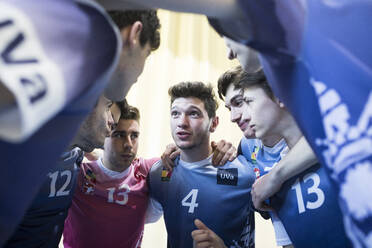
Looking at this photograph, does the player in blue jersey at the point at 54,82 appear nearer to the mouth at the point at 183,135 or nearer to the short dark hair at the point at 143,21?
the short dark hair at the point at 143,21

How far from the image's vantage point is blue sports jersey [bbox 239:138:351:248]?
1033 millimetres

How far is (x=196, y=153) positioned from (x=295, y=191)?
69 cm

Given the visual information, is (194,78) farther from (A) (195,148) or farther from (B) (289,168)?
(B) (289,168)

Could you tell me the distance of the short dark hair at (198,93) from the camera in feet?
6.14

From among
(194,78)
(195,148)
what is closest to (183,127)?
(195,148)

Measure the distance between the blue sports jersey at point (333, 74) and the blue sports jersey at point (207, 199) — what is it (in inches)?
43.3

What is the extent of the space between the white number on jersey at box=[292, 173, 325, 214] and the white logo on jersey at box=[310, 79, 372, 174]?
2.10 feet

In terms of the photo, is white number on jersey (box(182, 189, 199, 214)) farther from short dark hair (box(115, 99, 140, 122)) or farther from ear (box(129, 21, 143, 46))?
ear (box(129, 21, 143, 46))

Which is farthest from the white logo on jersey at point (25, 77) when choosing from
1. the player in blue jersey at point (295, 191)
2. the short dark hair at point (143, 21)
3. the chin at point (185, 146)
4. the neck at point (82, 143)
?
the chin at point (185, 146)

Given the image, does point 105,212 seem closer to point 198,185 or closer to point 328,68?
point 198,185

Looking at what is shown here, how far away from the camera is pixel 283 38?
1.57 feet

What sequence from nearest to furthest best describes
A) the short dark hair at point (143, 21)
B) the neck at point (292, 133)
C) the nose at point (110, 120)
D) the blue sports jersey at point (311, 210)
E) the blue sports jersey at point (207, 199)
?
the short dark hair at point (143, 21), the blue sports jersey at point (311, 210), the neck at point (292, 133), the blue sports jersey at point (207, 199), the nose at point (110, 120)

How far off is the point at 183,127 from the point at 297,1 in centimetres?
129

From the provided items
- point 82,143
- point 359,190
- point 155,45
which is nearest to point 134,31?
point 155,45
